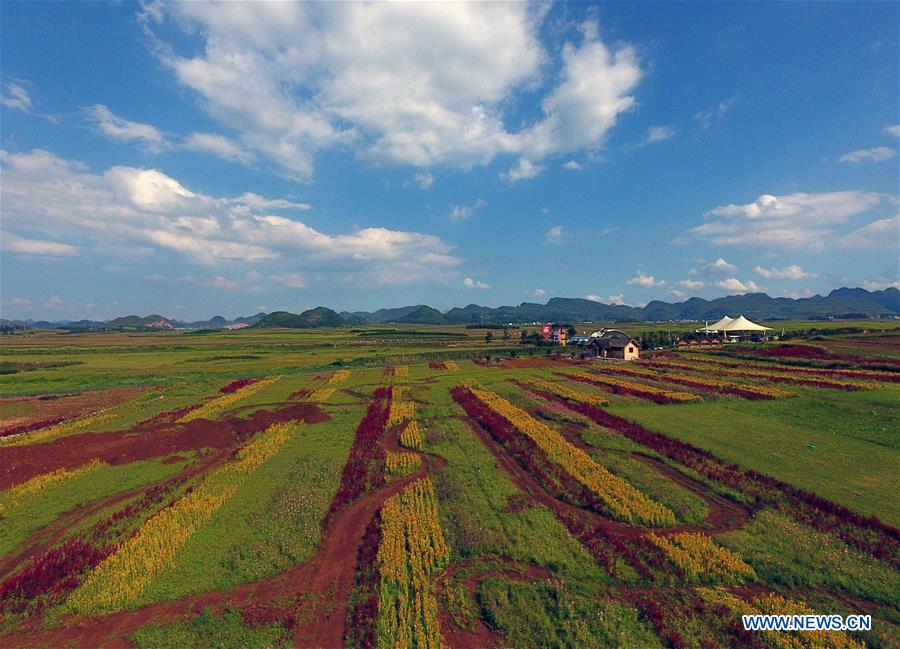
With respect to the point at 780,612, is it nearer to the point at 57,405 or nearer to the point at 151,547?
the point at 151,547

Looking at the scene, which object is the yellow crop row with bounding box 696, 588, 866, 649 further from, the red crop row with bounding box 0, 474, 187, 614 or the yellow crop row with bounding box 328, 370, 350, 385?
the yellow crop row with bounding box 328, 370, 350, 385

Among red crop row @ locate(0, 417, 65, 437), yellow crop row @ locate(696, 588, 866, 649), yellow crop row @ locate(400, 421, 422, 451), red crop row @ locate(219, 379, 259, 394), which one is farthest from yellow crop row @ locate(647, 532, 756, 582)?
red crop row @ locate(219, 379, 259, 394)

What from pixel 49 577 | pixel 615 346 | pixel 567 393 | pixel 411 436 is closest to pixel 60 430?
pixel 49 577

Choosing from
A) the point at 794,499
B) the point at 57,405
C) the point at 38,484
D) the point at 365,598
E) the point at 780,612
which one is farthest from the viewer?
the point at 57,405

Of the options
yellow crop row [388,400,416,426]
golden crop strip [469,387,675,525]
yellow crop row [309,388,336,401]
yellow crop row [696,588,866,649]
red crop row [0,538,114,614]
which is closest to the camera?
yellow crop row [696,588,866,649]

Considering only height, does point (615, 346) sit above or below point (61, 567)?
above
